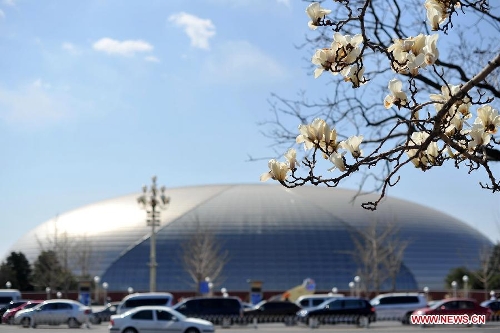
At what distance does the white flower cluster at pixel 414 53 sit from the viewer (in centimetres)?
429

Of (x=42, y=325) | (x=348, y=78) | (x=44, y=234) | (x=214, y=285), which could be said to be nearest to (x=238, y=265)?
(x=214, y=285)

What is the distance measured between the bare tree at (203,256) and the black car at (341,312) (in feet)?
76.4

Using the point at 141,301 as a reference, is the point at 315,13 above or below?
above

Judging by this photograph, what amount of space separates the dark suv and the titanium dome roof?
32473 millimetres

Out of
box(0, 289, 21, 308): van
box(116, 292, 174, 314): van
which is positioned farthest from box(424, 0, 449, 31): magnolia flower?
box(0, 289, 21, 308): van

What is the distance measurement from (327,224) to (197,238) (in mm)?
16118

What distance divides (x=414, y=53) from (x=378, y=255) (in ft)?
194

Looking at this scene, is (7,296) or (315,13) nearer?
(315,13)

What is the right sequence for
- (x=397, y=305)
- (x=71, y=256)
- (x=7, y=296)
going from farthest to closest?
1. (x=71, y=256)
2. (x=7, y=296)
3. (x=397, y=305)

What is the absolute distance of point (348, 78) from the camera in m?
4.71

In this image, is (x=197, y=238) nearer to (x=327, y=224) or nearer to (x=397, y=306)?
(x=327, y=224)

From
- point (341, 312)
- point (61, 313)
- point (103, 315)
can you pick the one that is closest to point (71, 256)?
point (103, 315)

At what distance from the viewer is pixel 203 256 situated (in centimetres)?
5934

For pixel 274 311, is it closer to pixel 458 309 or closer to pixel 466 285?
pixel 458 309
